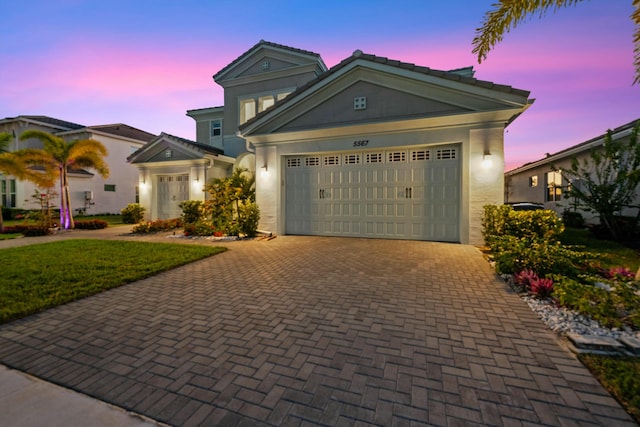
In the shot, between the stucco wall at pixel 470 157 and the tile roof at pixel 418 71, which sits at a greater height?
the tile roof at pixel 418 71

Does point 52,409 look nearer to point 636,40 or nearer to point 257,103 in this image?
point 636,40

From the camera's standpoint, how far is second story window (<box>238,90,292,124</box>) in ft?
52.1

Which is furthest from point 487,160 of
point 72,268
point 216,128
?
point 216,128

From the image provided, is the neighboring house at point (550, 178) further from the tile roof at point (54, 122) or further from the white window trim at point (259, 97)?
the tile roof at point (54, 122)

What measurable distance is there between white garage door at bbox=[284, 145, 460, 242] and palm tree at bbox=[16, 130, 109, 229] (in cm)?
1163

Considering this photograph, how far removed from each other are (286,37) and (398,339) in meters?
17.6

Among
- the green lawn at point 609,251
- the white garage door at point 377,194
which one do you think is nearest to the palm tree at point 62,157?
the white garage door at point 377,194

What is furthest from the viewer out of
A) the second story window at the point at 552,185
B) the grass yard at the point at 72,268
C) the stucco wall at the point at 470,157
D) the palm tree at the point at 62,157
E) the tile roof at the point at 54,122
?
the tile roof at the point at 54,122

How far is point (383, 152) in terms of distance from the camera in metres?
9.84

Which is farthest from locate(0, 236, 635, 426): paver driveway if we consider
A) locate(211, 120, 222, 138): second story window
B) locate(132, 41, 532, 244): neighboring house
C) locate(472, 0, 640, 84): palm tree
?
locate(211, 120, 222, 138): second story window

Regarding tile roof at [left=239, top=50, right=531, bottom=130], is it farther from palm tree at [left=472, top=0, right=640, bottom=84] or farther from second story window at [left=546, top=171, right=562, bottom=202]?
second story window at [left=546, top=171, right=562, bottom=202]

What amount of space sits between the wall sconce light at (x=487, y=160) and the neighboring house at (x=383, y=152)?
3 cm

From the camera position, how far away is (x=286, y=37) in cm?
1578

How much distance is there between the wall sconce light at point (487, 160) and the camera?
27.5ft
